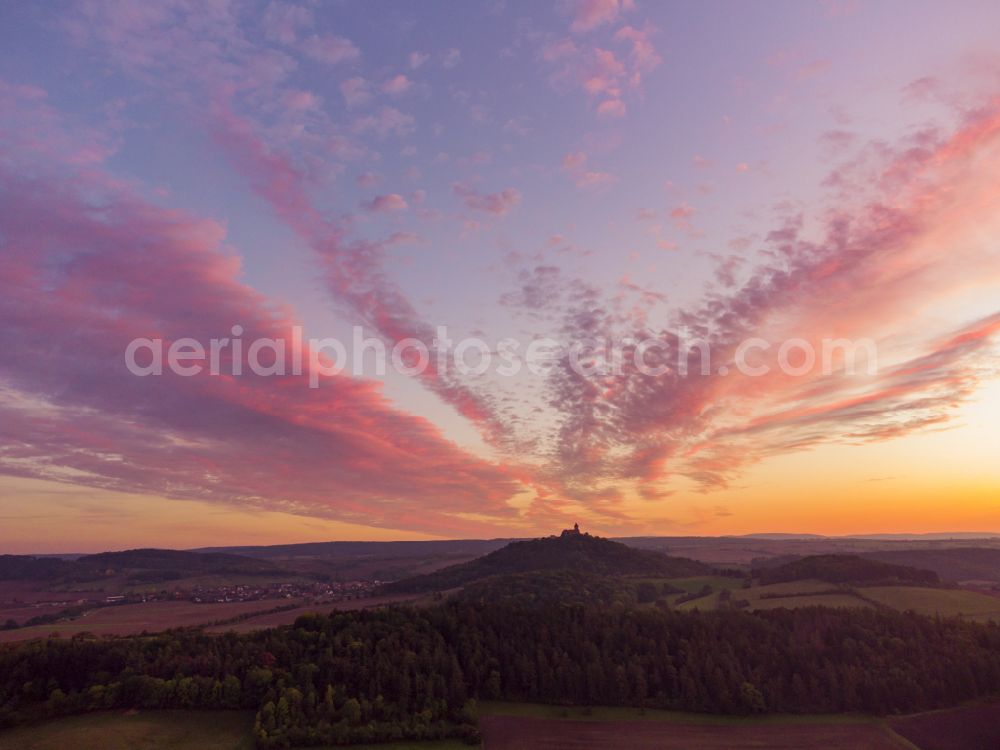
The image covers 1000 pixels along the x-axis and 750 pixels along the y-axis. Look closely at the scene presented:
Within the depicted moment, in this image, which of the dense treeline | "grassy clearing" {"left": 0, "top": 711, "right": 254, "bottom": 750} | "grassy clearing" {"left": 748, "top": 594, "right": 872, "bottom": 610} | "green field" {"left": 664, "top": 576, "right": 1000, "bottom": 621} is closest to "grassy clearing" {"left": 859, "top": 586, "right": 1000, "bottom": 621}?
"green field" {"left": 664, "top": 576, "right": 1000, "bottom": 621}

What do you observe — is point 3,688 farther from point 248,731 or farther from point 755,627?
point 755,627

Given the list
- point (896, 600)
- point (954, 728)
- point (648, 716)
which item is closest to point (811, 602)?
point (896, 600)

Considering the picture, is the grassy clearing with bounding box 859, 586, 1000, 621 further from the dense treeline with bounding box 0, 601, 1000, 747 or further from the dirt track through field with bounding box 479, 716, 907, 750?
the dirt track through field with bounding box 479, 716, 907, 750

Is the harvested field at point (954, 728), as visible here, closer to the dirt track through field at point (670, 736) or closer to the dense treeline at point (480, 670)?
the dense treeline at point (480, 670)

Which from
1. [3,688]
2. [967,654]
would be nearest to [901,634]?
[967,654]

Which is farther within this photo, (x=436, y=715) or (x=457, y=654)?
(x=457, y=654)

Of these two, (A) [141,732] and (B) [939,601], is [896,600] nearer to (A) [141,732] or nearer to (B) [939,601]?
(B) [939,601]
